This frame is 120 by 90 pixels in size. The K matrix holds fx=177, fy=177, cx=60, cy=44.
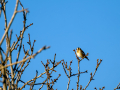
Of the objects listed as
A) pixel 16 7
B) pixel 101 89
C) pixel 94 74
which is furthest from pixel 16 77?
pixel 101 89

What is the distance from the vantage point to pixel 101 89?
5.91m

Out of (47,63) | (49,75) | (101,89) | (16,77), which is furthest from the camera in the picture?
(101,89)

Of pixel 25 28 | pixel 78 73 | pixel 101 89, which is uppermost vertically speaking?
pixel 25 28

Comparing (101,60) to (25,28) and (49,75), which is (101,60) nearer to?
(49,75)

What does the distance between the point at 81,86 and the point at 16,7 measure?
386 cm

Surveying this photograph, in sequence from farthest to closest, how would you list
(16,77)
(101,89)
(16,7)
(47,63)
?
(101,89), (47,63), (16,77), (16,7)

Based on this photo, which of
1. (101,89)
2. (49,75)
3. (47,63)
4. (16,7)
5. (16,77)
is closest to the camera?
(16,7)

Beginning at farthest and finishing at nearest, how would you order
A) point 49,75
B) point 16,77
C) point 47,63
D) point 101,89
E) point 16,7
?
1. point 101,89
2. point 47,63
3. point 49,75
4. point 16,77
5. point 16,7

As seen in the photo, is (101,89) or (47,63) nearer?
(47,63)

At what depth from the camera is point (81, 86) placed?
5.96 m

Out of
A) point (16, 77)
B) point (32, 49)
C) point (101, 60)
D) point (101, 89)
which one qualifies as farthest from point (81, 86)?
point (16, 77)

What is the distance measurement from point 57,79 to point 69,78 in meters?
0.49

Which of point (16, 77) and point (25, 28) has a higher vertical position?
point (25, 28)

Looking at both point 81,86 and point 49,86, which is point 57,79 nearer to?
point 49,86
